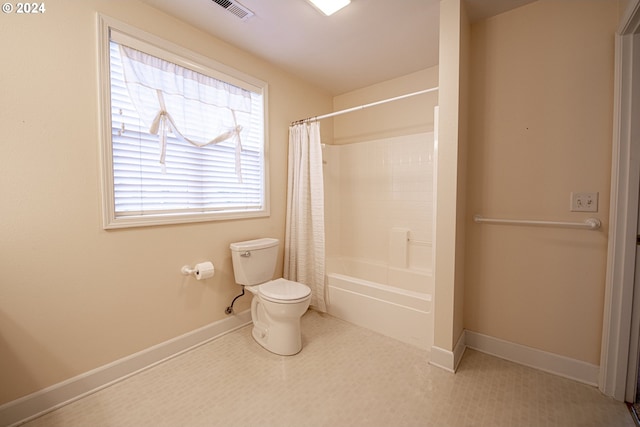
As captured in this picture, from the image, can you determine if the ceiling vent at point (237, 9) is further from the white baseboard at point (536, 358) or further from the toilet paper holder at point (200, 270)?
the white baseboard at point (536, 358)

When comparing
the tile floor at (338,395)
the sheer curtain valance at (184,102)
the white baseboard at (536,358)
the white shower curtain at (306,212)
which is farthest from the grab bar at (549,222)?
the sheer curtain valance at (184,102)

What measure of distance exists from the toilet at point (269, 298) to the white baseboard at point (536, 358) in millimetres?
1282

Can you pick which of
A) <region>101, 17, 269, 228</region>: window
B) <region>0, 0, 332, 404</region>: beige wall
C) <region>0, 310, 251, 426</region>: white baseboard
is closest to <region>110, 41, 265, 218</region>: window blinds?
<region>101, 17, 269, 228</region>: window

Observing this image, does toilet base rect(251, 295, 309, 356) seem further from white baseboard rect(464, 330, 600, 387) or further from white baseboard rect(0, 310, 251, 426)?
white baseboard rect(464, 330, 600, 387)

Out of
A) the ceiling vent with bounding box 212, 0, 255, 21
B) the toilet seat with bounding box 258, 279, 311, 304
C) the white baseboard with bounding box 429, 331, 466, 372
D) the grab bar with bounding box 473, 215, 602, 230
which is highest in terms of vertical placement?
the ceiling vent with bounding box 212, 0, 255, 21

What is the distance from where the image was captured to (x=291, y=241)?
254cm

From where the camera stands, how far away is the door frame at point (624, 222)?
4.43 feet

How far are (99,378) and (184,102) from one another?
181 cm

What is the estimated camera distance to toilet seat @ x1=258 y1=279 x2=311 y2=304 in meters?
1.79

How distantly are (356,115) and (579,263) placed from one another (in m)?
2.37

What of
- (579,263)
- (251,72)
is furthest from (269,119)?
(579,263)

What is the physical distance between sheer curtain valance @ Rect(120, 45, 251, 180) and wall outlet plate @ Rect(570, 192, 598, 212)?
2311mm

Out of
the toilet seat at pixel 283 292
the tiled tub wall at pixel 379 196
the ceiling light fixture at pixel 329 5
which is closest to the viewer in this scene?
the ceiling light fixture at pixel 329 5

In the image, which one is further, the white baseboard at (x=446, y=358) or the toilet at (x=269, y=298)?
the toilet at (x=269, y=298)
